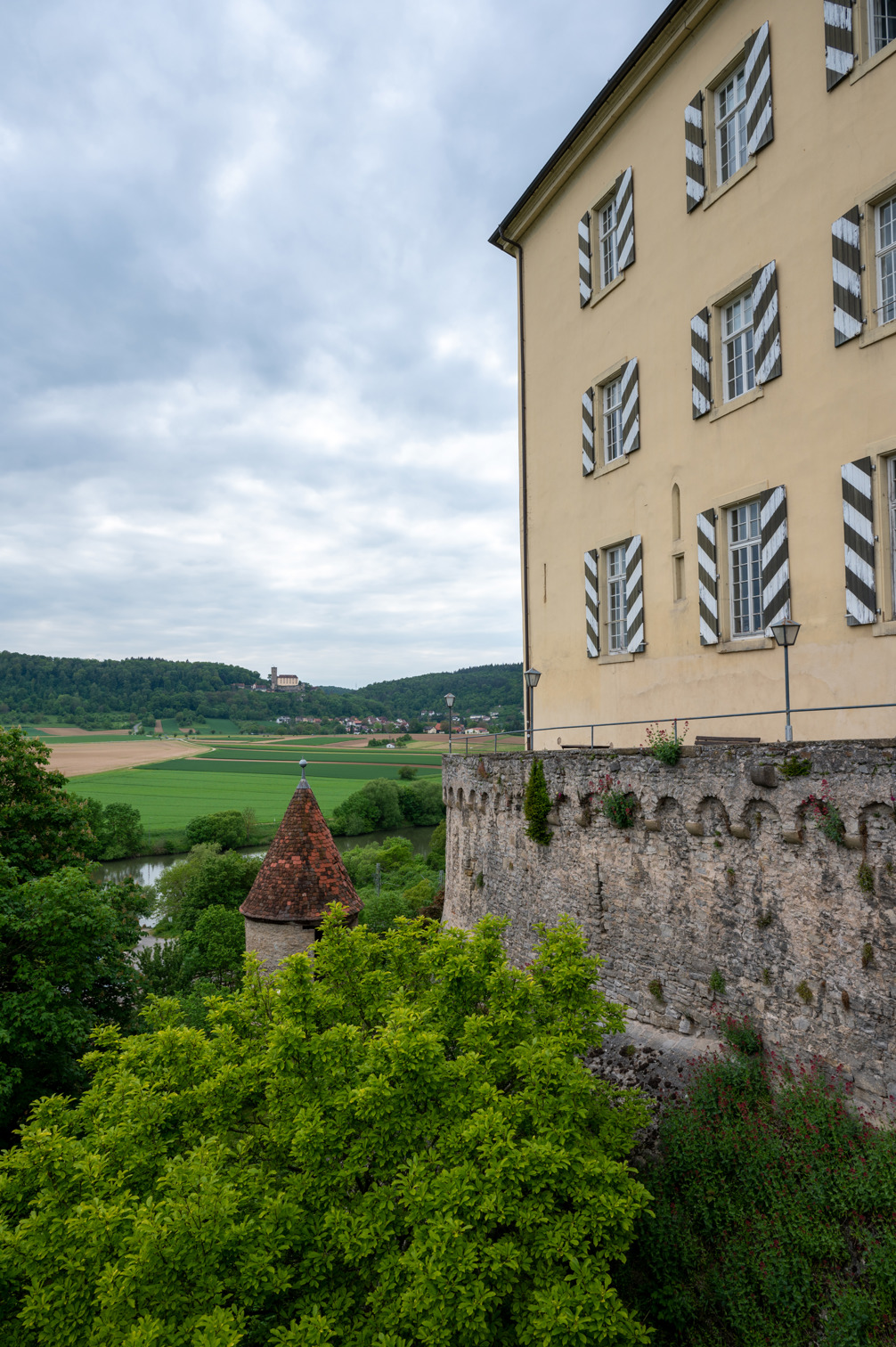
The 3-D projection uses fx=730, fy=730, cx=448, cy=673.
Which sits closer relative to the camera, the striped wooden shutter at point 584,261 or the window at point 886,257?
the window at point 886,257

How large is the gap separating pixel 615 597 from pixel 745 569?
3.43 meters

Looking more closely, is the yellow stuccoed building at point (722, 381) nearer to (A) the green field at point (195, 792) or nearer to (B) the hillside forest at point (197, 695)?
(B) the hillside forest at point (197, 695)

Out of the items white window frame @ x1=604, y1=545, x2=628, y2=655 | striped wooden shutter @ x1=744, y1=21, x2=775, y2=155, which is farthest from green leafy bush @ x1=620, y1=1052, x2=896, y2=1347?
striped wooden shutter @ x1=744, y1=21, x2=775, y2=155

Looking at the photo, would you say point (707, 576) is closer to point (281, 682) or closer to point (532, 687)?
point (532, 687)

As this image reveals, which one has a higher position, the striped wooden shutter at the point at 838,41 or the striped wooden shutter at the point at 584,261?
the striped wooden shutter at the point at 584,261

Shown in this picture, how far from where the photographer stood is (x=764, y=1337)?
23.0ft

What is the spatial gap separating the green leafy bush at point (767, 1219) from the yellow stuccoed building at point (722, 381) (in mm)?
4483

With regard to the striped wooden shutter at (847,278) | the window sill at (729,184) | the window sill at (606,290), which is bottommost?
the striped wooden shutter at (847,278)

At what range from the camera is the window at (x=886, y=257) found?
8984 millimetres

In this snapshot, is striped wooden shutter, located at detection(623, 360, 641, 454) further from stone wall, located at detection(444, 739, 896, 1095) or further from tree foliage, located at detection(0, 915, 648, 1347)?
tree foliage, located at detection(0, 915, 648, 1347)

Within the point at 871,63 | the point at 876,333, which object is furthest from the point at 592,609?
the point at 871,63

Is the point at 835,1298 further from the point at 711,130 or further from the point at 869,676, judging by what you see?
the point at 711,130

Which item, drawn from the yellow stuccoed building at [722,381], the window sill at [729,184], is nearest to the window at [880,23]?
the yellow stuccoed building at [722,381]

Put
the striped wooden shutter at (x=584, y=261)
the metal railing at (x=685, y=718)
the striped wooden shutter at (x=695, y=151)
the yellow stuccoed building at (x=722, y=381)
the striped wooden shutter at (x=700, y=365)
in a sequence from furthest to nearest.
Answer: the striped wooden shutter at (x=584, y=261) → the striped wooden shutter at (x=695, y=151) → the striped wooden shutter at (x=700, y=365) → the yellow stuccoed building at (x=722, y=381) → the metal railing at (x=685, y=718)
